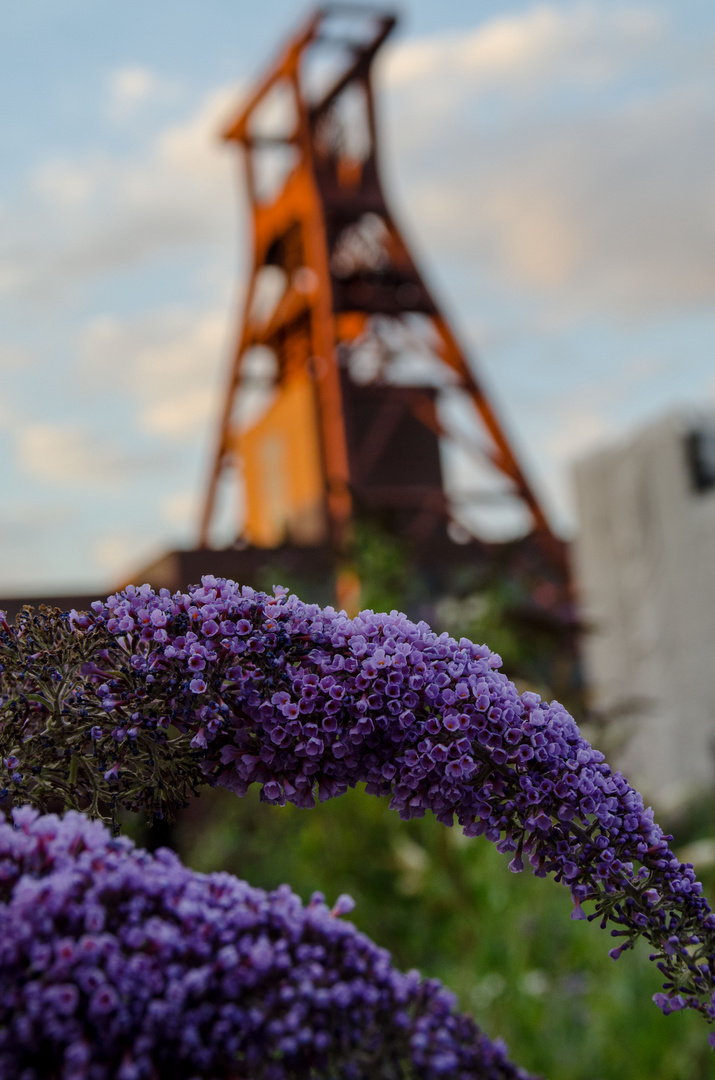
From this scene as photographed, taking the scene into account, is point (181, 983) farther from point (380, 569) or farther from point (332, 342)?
point (332, 342)

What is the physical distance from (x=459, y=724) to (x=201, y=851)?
4536mm

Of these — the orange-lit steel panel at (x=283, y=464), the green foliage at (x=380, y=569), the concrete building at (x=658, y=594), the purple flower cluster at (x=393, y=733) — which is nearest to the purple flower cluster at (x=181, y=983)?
the purple flower cluster at (x=393, y=733)

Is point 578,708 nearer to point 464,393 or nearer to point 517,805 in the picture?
point 517,805

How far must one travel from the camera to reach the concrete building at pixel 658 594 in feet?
21.2

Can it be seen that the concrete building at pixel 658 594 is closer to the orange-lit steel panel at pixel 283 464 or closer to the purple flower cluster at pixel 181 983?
the orange-lit steel panel at pixel 283 464

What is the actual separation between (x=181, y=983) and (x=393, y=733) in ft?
1.20

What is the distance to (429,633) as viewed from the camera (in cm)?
122

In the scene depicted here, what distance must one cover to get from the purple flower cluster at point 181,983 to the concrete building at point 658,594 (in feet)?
17.7

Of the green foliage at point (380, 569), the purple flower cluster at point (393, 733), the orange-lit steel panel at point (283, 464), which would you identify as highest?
the purple flower cluster at point (393, 733)

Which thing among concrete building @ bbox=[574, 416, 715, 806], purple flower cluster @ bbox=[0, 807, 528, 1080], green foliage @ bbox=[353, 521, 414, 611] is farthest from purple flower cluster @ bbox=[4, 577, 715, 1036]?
concrete building @ bbox=[574, 416, 715, 806]

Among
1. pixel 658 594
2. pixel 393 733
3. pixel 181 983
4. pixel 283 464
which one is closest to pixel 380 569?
pixel 658 594

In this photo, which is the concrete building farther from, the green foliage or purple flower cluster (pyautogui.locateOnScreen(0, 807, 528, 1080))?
purple flower cluster (pyautogui.locateOnScreen(0, 807, 528, 1080))

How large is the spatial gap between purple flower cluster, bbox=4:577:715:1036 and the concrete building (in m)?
5.10

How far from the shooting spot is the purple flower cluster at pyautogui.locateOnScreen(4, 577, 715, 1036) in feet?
3.84
